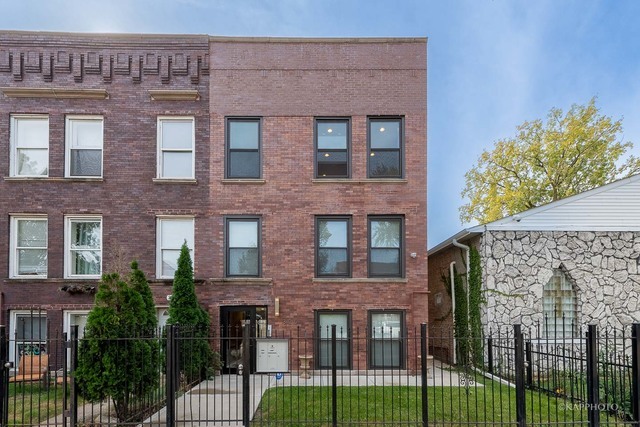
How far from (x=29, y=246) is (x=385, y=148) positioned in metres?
9.65

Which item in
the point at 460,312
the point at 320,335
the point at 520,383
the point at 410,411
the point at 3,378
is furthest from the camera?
the point at 460,312

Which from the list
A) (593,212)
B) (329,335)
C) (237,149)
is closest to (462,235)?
(593,212)

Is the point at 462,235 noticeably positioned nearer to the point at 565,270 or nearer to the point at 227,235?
the point at 565,270

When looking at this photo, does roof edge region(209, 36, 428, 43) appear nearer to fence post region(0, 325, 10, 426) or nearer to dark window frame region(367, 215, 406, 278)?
dark window frame region(367, 215, 406, 278)

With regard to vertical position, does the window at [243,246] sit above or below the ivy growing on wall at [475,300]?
above

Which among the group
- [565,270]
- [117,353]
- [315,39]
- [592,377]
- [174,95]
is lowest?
[592,377]

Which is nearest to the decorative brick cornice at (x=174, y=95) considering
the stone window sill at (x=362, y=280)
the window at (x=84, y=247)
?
the window at (x=84, y=247)

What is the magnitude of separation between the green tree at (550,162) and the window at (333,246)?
14776mm

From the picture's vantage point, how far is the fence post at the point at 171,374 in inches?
253

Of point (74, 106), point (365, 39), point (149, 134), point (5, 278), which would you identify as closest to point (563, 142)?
point (365, 39)

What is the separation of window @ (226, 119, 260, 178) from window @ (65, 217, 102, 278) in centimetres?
390

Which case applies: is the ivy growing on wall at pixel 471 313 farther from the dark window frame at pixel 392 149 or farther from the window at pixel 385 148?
the window at pixel 385 148

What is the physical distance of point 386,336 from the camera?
36.4 feet

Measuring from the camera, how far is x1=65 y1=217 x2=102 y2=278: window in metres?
11.3
